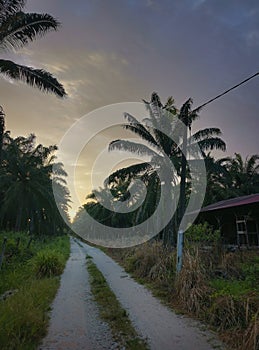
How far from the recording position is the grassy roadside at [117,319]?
4418mm

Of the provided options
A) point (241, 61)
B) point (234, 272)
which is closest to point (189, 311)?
point (234, 272)

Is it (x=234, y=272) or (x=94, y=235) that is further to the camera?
(x=94, y=235)

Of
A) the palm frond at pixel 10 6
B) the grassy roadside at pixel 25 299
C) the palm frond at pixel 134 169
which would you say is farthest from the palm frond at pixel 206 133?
the palm frond at pixel 10 6

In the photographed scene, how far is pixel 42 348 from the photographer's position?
13.8 feet

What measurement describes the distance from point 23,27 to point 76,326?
9.24m

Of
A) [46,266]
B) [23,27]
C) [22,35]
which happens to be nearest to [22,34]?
[22,35]

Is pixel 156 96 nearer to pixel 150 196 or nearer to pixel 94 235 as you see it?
pixel 150 196

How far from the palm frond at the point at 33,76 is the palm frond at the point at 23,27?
2.76 feet

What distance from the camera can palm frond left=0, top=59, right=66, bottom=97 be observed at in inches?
373

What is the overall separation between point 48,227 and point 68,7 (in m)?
28.3

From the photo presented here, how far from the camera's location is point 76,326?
5270 millimetres

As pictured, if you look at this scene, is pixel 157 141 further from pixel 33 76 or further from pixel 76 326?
pixel 76 326

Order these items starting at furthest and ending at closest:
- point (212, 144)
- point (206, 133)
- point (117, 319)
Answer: point (206, 133), point (212, 144), point (117, 319)

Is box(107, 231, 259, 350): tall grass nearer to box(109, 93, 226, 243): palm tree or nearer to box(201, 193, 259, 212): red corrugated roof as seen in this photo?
box(201, 193, 259, 212): red corrugated roof
